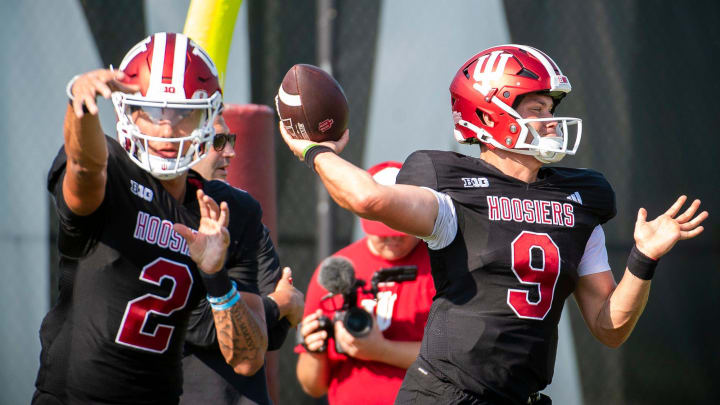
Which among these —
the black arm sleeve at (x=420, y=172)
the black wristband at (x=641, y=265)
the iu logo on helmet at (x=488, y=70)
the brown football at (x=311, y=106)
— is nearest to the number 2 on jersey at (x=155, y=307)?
the brown football at (x=311, y=106)

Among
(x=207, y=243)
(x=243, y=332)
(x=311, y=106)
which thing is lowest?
(x=243, y=332)

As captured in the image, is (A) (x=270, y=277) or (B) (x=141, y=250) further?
(A) (x=270, y=277)

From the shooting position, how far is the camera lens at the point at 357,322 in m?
3.62

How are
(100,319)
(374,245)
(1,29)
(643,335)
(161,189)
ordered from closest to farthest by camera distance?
(100,319), (161,189), (374,245), (1,29), (643,335)

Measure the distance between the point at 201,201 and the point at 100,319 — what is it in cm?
47

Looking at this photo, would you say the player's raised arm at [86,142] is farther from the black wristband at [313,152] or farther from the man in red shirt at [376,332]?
the man in red shirt at [376,332]

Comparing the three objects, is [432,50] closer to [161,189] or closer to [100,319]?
[161,189]

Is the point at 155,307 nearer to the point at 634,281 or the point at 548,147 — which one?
the point at 548,147

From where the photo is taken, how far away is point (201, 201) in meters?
2.59

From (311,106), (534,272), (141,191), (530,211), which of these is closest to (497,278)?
(534,272)

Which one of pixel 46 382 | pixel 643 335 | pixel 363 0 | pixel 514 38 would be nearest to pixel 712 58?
pixel 514 38

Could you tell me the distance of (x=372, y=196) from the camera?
2400 mm

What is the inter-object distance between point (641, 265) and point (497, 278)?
521 millimetres

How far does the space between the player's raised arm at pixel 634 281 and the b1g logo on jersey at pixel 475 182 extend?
0.53 m
